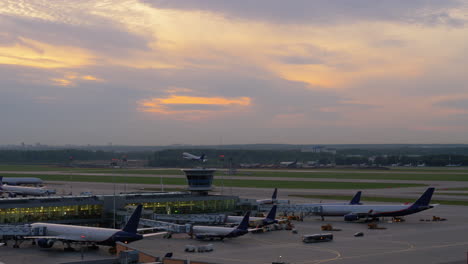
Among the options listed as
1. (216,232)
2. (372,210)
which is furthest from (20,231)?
(372,210)

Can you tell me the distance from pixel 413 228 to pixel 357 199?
19.3 metres

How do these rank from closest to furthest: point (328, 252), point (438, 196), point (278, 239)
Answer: point (328, 252) < point (278, 239) < point (438, 196)

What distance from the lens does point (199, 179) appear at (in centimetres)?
9700

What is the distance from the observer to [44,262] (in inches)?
2269

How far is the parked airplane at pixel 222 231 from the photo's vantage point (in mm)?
70750

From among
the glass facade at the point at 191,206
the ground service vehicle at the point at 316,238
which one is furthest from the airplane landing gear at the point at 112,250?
the glass facade at the point at 191,206

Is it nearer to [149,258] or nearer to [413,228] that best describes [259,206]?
[413,228]

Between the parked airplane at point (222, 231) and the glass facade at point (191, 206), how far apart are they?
53.8ft

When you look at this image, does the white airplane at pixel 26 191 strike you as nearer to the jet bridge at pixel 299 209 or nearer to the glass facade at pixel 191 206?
the glass facade at pixel 191 206

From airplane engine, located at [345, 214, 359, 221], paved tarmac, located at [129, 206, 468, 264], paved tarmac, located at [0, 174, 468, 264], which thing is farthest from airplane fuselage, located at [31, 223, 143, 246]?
airplane engine, located at [345, 214, 359, 221]

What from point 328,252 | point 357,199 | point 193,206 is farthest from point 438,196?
point 328,252

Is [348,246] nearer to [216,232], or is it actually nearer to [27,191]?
[216,232]

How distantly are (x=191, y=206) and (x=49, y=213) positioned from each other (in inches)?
871

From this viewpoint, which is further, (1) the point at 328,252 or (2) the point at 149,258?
(1) the point at 328,252
